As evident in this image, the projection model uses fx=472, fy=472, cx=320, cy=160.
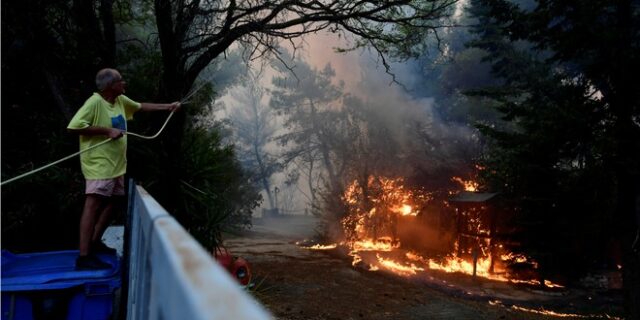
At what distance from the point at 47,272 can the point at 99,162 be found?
111 centimetres

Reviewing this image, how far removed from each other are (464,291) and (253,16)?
9960 millimetres

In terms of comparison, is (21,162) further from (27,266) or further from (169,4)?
(27,266)

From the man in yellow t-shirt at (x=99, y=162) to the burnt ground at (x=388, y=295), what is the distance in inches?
186

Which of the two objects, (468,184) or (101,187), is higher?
(468,184)

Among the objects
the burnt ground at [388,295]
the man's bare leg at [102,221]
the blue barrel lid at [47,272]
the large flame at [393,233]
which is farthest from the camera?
the large flame at [393,233]

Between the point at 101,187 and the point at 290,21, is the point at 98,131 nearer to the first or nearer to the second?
the point at 101,187

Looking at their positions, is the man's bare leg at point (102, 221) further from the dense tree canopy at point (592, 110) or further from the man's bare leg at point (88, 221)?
the dense tree canopy at point (592, 110)

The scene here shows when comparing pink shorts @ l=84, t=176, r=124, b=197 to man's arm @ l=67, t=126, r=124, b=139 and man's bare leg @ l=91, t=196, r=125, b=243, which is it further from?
man's arm @ l=67, t=126, r=124, b=139

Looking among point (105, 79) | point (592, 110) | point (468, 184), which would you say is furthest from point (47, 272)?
point (468, 184)

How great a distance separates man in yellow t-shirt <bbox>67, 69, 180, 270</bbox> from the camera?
4457 millimetres

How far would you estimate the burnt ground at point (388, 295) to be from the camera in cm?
991

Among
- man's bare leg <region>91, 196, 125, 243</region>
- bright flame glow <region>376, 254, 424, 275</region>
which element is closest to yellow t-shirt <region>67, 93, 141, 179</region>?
man's bare leg <region>91, 196, 125, 243</region>

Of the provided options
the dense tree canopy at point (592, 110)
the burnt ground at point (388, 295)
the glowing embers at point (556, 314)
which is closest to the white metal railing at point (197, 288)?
the burnt ground at point (388, 295)

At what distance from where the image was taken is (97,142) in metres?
4.74
